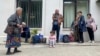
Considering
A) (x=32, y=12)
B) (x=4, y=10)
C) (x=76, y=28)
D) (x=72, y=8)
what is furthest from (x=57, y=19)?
(x=4, y=10)

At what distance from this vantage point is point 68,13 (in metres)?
20.1

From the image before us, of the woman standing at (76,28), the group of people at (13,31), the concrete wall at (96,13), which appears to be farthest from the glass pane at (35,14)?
the group of people at (13,31)

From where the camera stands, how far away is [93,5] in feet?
63.8

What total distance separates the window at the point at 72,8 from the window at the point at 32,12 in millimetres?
1577

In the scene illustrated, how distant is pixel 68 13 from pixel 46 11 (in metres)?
1.51

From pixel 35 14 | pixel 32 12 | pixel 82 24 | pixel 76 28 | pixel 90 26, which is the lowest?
pixel 76 28

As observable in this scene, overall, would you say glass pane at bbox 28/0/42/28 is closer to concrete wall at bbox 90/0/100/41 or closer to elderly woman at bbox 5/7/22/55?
concrete wall at bbox 90/0/100/41

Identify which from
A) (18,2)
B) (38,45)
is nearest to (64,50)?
(38,45)

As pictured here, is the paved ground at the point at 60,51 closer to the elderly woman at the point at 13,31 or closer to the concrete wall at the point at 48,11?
the elderly woman at the point at 13,31

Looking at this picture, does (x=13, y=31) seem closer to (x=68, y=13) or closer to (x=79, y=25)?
(x=79, y=25)

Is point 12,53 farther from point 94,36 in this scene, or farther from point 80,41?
point 94,36

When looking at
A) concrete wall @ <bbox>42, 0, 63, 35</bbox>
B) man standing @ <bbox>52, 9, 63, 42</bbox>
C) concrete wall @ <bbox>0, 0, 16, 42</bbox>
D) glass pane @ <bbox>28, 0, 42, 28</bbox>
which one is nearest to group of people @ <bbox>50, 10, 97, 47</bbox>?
man standing @ <bbox>52, 9, 63, 42</bbox>

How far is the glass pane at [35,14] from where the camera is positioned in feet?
65.6

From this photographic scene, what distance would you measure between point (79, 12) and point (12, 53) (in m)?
5.69
